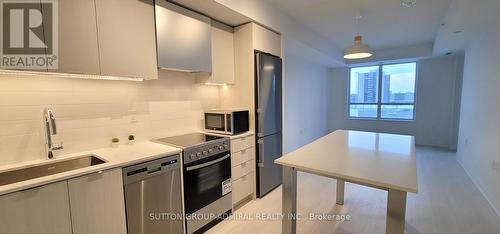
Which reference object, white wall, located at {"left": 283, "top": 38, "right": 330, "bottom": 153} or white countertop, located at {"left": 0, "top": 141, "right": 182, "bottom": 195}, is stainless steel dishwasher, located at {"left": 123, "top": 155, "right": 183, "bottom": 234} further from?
white wall, located at {"left": 283, "top": 38, "right": 330, "bottom": 153}

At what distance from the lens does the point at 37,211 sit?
1.26 meters

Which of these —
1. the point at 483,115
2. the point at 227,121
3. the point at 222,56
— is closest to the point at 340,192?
the point at 227,121

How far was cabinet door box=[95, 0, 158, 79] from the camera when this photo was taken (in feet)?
5.49

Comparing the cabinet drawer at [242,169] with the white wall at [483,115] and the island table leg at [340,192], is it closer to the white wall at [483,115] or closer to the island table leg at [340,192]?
the island table leg at [340,192]

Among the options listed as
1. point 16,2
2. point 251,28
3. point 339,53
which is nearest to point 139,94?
point 16,2

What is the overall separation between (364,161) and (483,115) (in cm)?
298

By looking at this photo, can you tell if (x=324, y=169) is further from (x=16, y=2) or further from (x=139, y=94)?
(x=16, y=2)

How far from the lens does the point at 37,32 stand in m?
1.43

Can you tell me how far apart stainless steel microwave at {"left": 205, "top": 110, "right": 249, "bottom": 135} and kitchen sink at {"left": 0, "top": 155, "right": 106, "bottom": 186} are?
1.27 meters

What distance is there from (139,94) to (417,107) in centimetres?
655

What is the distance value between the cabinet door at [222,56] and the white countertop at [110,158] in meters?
1.06

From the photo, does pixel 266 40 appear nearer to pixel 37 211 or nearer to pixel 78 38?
pixel 78 38

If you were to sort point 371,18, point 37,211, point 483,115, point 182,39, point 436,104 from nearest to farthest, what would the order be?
point 37,211
point 182,39
point 483,115
point 371,18
point 436,104

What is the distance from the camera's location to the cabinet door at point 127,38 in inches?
65.9
